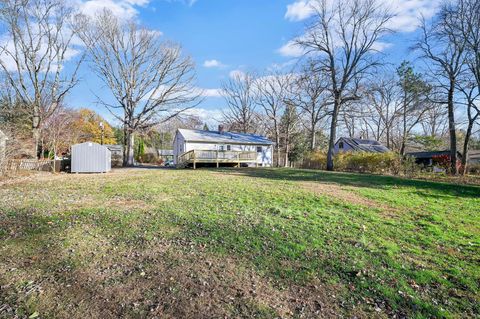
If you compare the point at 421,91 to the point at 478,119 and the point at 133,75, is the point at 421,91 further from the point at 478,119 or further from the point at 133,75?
the point at 133,75

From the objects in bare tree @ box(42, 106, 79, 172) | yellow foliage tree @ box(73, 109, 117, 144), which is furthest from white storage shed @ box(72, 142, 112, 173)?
yellow foliage tree @ box(73, 109, 117, 144)

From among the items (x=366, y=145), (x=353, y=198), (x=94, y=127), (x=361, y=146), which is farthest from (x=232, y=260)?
(x=94, y=127)

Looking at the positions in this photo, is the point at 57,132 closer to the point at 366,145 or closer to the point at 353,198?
the point at 353,198

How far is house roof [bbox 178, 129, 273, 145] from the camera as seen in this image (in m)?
27.2

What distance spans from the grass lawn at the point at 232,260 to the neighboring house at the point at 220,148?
15.8 m

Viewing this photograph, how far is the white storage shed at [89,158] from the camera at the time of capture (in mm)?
16422

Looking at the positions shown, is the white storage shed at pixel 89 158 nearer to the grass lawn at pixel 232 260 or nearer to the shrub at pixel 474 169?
the grass lawn at pixel 232 260

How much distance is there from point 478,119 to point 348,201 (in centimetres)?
1981

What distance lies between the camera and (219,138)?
28.4m

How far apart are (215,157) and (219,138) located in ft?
17.2

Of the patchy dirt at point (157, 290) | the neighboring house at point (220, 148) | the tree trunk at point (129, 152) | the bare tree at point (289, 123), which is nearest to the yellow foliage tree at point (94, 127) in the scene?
the tree trunk at point (129, 152)

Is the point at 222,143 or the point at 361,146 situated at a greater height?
the point at 361,146

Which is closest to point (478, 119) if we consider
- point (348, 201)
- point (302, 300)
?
point (348, 201)

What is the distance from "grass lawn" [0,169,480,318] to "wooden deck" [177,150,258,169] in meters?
15.4
